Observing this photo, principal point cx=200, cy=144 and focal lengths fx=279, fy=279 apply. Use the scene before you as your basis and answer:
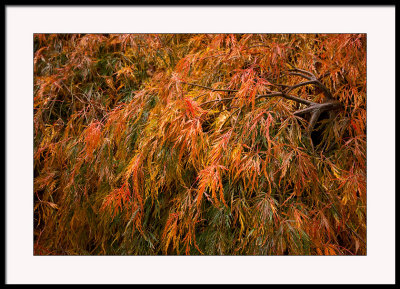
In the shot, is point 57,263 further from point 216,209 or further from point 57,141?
point 216,209

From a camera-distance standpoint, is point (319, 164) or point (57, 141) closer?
point (319, 164)

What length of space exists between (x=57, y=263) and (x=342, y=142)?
3.81 ft

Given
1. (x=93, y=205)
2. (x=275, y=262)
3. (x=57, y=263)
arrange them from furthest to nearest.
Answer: (x=93, y=205)
(x=57, y=263)
(x=275, y=262)

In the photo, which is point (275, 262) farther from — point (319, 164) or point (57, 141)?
point (57, 141)

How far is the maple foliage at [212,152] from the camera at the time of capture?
885 mm

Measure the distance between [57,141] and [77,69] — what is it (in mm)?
358

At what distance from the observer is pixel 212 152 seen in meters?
0.85

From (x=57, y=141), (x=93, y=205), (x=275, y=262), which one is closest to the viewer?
(x=275, y=262)

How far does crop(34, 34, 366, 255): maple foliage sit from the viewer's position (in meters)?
0.88

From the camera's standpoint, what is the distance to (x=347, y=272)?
3.12 ft
